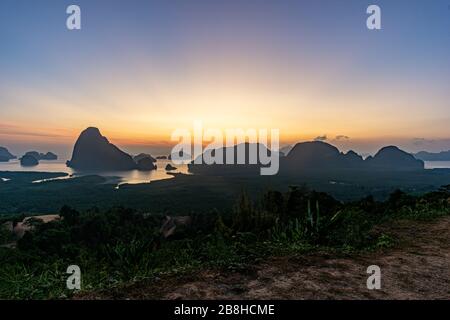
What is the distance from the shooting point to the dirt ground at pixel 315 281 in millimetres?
2951

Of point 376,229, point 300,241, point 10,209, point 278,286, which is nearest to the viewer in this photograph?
point 278,286

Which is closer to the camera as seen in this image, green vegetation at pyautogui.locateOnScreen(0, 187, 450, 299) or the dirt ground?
the dirt ground

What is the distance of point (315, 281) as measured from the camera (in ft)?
10.7

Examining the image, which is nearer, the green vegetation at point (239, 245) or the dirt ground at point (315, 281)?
the dirt ground at point (315, 281)

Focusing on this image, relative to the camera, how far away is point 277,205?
26.9 feet

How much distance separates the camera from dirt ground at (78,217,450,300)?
2951 millimetres

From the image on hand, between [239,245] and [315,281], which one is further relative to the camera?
[239,245]

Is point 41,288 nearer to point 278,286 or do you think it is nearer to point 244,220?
point 278,286

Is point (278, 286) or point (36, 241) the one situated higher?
point (278, 286)

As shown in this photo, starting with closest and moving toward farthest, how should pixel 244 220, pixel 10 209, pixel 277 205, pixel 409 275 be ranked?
pixel 409 275 → pixel 244 220 → pixel 277 205 → pixel 10 209

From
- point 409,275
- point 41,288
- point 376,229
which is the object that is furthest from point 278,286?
point 376,229

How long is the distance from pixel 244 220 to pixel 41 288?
3825 mm

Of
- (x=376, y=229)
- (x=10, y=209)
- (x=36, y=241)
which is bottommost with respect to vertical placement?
(x=10, y=209)
